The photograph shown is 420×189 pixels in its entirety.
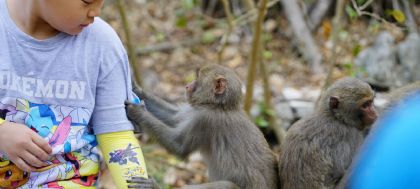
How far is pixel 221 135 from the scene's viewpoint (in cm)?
409

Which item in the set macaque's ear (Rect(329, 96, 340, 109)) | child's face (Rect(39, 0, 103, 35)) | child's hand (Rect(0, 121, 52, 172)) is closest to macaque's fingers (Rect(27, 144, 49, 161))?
child's hand (Rect(0, 121, 52, 172))

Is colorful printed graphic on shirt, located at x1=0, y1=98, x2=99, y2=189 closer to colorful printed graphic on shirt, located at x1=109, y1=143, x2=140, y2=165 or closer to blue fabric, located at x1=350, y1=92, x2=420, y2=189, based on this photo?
colorful printed graphic on shirt, located at x1=109, y1=143, x2=140, y2=165

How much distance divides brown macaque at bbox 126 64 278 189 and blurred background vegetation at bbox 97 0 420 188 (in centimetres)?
169

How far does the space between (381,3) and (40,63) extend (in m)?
5.48

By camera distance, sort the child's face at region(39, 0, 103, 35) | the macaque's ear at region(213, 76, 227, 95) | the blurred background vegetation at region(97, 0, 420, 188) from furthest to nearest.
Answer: the blurred background vegetation at region(97, 0, 420, 188) → the macaque's ear at region(213, 76, 227, 95) → the child's face at region(39, 0, 103, 35)

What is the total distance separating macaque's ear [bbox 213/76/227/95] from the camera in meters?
4.11

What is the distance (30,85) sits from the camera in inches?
123

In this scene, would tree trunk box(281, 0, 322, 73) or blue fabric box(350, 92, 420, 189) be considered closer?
blue fabric box(350, 92, 420, 189)

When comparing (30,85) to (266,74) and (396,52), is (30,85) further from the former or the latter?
(396,52)

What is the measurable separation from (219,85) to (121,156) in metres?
1.03

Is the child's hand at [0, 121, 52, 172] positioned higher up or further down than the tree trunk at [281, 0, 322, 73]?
further down

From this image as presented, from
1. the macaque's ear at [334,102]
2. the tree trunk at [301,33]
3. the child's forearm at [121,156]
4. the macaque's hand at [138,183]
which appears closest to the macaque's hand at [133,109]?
the child's forearm at [121,156]

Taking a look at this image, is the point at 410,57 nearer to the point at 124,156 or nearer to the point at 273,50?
the point at 273,50

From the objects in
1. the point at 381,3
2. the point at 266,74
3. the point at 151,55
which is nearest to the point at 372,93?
the point at 266,74
